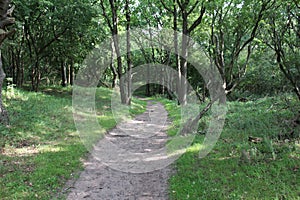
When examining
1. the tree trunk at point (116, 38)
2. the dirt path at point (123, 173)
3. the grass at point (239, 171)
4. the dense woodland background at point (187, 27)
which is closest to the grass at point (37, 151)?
the dirt path at point (123, 173)

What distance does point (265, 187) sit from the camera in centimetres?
453

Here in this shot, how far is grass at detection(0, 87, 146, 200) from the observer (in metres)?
4.84

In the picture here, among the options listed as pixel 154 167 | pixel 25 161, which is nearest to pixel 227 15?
pixel 154 167

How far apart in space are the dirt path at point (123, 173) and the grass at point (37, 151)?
1.48 ft

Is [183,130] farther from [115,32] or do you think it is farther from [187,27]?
[115,32]

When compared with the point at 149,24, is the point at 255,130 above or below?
below

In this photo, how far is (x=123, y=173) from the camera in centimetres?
591

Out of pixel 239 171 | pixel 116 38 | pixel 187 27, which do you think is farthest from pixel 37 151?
pixel 187 27

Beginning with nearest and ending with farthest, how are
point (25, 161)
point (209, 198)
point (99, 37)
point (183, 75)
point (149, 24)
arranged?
point (209, 198) → point (25, 161) → point (183, 75) → point (99, 37) → point (149, 24)

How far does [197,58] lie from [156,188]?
26.8 m

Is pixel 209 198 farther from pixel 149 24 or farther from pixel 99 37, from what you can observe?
pixel 149 24

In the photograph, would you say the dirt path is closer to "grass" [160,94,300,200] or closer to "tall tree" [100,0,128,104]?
"grass" [160,94,300,200]

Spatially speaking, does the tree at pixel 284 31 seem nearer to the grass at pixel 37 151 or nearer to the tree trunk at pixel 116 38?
the grass at pixel 37 151

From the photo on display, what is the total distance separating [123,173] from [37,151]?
110 inches
